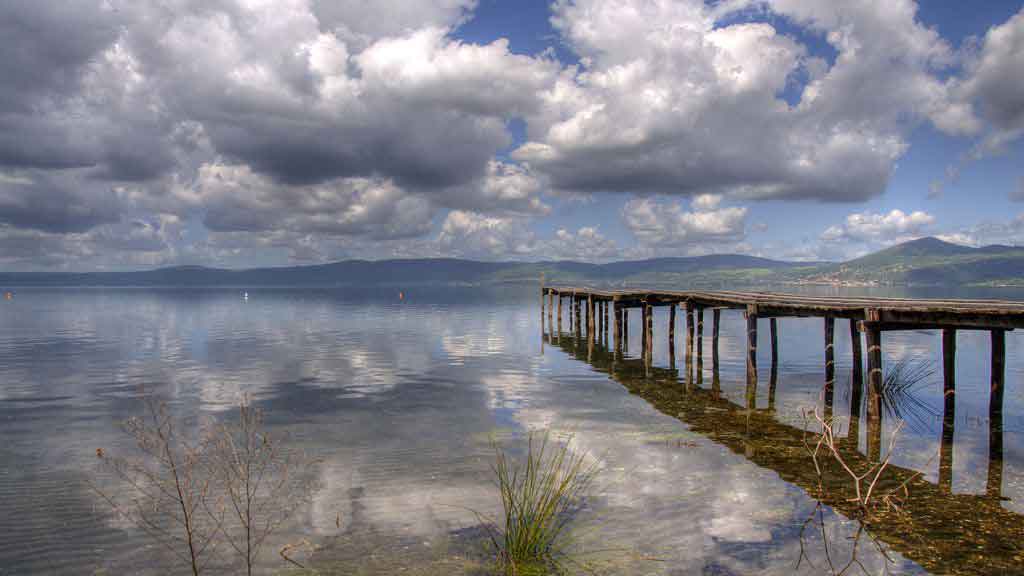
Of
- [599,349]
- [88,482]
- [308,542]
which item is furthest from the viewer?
[599,349]

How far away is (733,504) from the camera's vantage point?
1074cm

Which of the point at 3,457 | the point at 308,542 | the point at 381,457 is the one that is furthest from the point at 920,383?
the point at 3,457

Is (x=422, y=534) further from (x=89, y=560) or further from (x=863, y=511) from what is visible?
(x=863, y=511)

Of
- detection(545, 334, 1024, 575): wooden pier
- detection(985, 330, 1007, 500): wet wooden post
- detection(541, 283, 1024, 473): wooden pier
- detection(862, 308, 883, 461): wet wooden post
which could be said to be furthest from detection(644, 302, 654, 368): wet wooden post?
detection(985, 330, 1007, 500): wet wooden post

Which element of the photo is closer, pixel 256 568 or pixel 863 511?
pixel 256 568

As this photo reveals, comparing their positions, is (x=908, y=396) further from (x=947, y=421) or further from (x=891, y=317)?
(x=891, y=317)

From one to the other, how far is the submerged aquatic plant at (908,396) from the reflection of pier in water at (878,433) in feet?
2.74

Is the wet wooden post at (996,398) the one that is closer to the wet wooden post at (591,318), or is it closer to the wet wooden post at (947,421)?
the wet wooden post at (947,421)

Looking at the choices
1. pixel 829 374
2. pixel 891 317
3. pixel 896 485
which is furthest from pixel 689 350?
pixel 896 485

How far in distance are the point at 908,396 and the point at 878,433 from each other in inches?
336

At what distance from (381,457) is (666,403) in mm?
11014

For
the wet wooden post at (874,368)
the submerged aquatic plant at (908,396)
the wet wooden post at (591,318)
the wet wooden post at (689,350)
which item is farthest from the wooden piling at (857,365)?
the wet wooden post at (591,318)

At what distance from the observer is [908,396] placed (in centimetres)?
2269

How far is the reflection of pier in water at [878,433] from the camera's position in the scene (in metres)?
8.95
